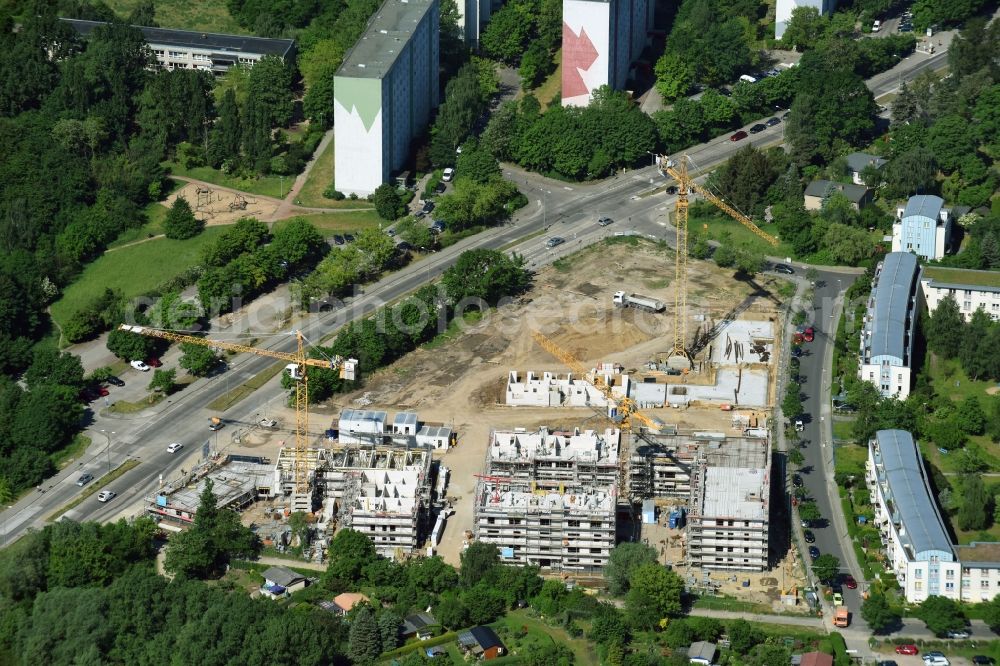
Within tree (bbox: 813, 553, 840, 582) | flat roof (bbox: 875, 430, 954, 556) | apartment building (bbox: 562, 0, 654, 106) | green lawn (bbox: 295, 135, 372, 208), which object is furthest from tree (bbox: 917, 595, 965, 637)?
apartment building (bbox: 562, 0, 654, 106)

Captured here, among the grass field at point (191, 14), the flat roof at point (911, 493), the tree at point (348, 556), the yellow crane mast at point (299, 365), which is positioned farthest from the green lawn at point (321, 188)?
the flat roof at point (911, 493)

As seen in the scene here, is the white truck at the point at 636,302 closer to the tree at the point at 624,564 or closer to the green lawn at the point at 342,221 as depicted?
the green lawn at the point at 342,221

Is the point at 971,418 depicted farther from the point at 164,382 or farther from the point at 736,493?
the point at 164,382

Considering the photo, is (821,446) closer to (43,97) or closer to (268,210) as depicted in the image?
(268,210)

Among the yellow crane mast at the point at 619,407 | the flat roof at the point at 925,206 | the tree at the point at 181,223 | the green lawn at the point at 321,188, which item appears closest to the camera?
the yellow crane mast at the point at 619,407

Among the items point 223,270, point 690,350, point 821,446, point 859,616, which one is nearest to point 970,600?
point 859,616
